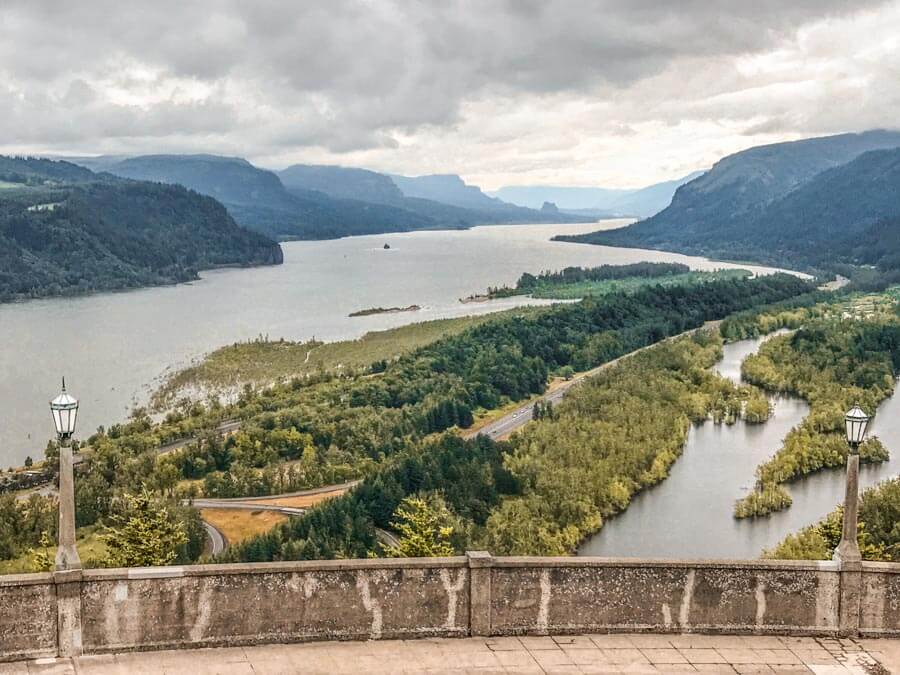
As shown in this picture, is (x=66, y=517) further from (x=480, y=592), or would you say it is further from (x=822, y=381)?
(x=822, y=381)

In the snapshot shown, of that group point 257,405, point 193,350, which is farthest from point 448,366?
point 193,350

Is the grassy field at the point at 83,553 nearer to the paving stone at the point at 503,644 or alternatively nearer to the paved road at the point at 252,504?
the paved road at the point at 252,504

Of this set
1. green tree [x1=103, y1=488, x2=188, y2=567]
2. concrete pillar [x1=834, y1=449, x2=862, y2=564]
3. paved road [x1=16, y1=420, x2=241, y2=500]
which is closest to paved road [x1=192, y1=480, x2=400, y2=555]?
paved road [x1=16, y1=420, x2=241, y2=500]

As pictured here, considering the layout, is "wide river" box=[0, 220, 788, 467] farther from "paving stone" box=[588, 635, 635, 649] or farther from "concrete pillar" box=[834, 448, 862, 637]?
"concrete pillar" box=[834, 448, 862, 637]

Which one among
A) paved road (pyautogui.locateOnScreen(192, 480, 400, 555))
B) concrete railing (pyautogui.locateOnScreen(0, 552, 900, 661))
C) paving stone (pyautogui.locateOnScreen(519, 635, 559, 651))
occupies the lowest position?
paved road (pyautogui.locateOnScreen(192, 480, 400, 555))

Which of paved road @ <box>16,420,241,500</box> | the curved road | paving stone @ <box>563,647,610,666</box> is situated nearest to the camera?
paving stone @ <box>563,647,610,666</box>

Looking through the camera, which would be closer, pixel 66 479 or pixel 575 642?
pixel 66 479

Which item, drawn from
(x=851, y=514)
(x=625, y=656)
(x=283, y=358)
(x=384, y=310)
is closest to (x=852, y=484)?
(x=851, y=514)
